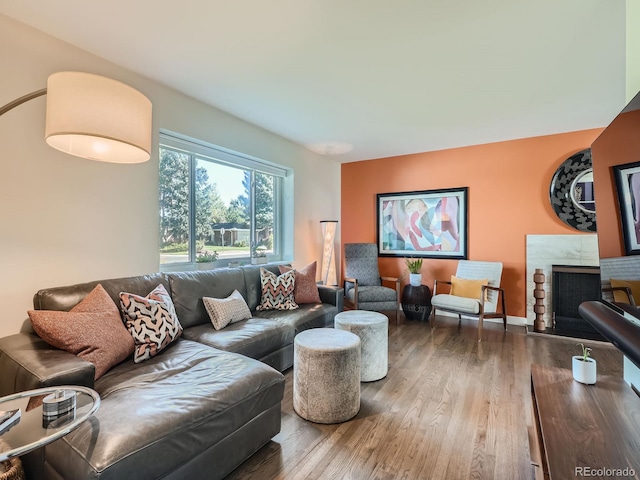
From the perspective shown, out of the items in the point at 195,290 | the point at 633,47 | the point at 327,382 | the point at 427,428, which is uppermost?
the point at 633,47

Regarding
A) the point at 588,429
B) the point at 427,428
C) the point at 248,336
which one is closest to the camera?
the point at 588,429

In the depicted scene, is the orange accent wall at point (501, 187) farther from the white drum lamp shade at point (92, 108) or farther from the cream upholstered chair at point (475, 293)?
the white drum lamp shade at point (92, 108)

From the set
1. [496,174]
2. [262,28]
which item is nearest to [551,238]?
[496,174]

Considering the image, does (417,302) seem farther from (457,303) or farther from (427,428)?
(427,428)

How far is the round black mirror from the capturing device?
3662 mm

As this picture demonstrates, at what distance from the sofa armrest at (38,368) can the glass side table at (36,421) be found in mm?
66

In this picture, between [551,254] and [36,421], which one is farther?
[551,254]

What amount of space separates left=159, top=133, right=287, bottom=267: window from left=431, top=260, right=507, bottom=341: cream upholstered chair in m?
2.33

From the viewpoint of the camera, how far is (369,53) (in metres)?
2.18

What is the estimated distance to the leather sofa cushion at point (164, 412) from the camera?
108 cm

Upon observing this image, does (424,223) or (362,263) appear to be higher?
(424,223)

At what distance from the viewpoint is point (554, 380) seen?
150cm

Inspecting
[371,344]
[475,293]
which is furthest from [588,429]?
[475,293]

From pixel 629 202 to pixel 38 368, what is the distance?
7.89 feet
